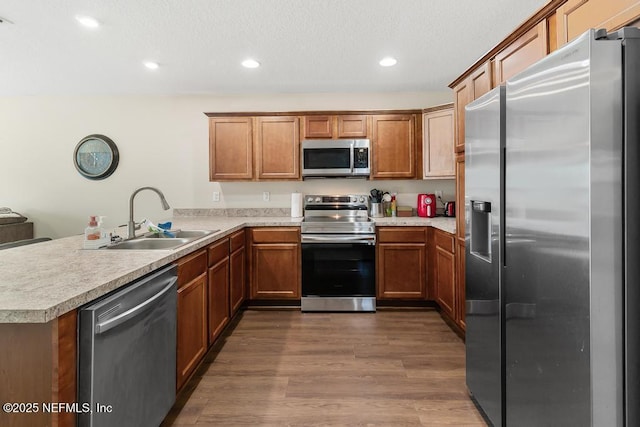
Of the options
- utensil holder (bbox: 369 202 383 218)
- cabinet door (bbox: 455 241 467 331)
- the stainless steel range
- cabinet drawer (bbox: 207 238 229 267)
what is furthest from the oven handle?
cabinet drawer (bbox: 207 238 229 267)

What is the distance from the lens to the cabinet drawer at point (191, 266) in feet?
6.01

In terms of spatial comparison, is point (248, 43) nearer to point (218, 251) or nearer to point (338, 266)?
point (218, 251)

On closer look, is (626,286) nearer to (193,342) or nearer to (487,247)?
(487,247)

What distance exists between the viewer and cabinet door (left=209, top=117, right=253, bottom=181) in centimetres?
373

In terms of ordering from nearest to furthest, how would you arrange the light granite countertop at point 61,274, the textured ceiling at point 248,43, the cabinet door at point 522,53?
the light granite countertop at point 61,274, the cabinet door at point 522,53, the textured ceiling at point 248,43

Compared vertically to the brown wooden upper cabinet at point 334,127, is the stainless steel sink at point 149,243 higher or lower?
lower

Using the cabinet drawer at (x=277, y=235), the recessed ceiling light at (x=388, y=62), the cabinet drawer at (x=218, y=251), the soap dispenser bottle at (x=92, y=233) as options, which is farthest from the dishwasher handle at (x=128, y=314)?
the recessed ceiling light at (x=388, y=62)

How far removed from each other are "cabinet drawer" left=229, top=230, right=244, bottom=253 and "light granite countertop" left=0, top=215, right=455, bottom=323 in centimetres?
75

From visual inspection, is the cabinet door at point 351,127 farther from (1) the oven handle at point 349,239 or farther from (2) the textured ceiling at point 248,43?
(1) the oven handle at point 349,239

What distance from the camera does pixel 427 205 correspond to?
3.75 metres

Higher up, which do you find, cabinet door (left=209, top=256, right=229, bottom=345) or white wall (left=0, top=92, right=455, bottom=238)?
white wall (left=0, top=92, right=455, bottom=238)

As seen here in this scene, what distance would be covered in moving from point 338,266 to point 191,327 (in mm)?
1681

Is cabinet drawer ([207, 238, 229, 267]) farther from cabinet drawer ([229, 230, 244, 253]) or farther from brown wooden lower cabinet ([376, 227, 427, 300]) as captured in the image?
brown wooden lower cabinet ([376, 227, 427, 300])

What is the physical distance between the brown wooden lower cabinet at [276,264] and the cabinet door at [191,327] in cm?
120
